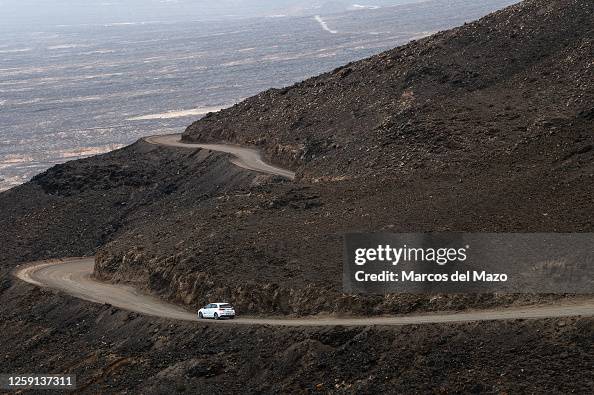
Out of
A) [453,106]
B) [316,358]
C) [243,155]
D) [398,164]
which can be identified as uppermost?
[453,106]

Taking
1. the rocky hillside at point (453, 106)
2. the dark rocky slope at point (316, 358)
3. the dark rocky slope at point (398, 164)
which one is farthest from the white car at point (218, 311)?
the rocky hillside at point (453, 106)

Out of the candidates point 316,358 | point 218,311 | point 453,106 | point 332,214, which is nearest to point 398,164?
point 453,106

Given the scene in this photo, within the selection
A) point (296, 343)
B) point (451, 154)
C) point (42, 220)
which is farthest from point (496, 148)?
point (42, 220)

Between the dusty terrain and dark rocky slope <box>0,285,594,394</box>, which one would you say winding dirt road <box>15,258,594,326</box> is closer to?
the dusty terrain

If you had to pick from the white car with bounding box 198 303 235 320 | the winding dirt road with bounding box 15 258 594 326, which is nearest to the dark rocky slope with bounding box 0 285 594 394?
the white car with bounding box 198 303 235 320

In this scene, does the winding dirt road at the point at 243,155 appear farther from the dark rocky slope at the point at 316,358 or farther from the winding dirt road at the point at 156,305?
the dark rocky slope at the point at 316,358

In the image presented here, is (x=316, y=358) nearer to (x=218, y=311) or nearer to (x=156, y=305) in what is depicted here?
(x=218, y=311)

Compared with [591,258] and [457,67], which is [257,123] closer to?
[457,67]
